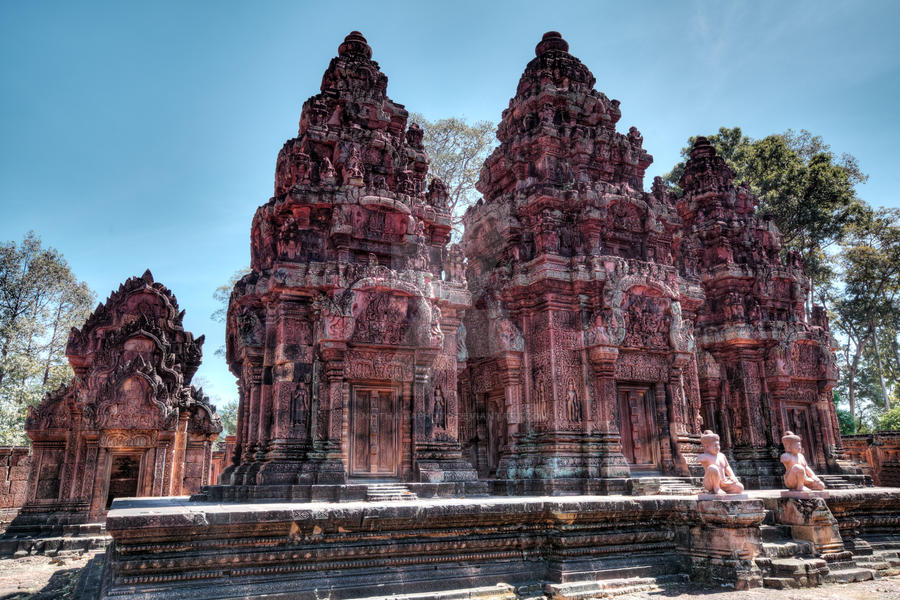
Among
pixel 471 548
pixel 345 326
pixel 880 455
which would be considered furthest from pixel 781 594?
pixel 880 455

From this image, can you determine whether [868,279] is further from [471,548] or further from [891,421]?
[471,548]

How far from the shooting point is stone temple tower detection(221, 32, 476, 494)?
883 centimetres

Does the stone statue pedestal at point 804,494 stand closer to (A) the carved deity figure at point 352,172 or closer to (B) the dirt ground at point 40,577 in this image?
(A) the carved deity figure at point 352,172

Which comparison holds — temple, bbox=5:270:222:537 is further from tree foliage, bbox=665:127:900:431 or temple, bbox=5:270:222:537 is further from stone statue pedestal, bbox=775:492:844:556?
tree foliage, bbox=665:127:900:431

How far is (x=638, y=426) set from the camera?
1127cm

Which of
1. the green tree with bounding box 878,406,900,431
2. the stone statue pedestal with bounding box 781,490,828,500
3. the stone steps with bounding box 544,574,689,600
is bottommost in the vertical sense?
the stone steps with bounding box 544,574,689,600

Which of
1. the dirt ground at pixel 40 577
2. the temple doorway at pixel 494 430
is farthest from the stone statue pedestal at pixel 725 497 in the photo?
the dirt ground at pixel 40 577

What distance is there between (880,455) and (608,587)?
15641mm

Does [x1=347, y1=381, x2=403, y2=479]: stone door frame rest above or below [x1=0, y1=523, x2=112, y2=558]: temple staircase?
above

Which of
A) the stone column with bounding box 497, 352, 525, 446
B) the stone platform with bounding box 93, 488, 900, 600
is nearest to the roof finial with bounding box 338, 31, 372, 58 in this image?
the stone column with bounding box 497, 352, 525, 446

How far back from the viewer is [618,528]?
7891mm

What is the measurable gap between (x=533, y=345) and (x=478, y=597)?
208 inches

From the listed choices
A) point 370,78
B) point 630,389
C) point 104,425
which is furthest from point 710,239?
point 104,425

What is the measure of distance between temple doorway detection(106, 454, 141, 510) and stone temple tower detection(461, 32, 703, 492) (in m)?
6.89
